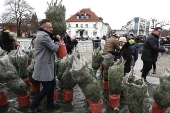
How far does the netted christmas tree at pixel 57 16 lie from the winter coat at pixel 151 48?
2584 millimetres

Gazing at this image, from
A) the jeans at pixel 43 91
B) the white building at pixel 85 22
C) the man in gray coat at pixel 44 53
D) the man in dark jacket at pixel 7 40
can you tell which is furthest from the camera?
the white building at pixel 85 22

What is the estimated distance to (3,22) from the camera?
34.6m

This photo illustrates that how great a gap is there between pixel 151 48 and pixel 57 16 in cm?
292

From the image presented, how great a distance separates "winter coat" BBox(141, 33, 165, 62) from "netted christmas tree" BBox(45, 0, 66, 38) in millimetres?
2584

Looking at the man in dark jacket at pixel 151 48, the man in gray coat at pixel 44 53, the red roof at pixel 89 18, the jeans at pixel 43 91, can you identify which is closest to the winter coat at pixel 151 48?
the man in dark jacket at pixel 151 48

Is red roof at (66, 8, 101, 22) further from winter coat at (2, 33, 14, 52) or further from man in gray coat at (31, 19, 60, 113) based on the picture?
man in gray coat at (31, 19, 60, 113)

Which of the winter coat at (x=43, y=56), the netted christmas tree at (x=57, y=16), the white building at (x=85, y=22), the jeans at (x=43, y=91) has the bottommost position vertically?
the jeans at (x=43, y=91)

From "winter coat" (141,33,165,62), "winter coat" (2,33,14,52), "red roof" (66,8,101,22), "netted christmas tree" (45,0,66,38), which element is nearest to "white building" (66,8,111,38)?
"red roof" (66,8,101,22)

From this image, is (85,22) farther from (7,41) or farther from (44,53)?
(44,53)

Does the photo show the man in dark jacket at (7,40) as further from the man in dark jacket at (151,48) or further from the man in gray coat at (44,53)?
the man in dark jacket at (151,48)

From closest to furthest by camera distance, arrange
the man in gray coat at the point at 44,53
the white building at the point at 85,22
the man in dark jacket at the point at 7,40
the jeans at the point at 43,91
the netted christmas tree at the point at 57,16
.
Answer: the man in gray coat at the point at 44,53, the jeans at the point at 43,91, the netted christmas tree at the point at 57,16, the man in dark jacket at the point at 7,40, the white building at the point at 85,22

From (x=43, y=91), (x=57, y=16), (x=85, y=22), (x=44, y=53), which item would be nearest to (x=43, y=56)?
(x=44, y=53)

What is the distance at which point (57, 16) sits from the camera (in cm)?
350

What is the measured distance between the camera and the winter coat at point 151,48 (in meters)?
4.26
